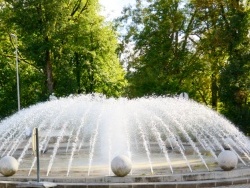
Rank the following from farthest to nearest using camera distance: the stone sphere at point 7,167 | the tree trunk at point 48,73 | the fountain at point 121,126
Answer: the tree trunk at point 48,73
the fountain at point 121,126
the stone sphere at point 7,167

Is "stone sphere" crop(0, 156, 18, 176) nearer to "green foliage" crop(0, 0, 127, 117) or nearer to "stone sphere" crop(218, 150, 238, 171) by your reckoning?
"stone sphere" crop(218, 150, 238, 171)

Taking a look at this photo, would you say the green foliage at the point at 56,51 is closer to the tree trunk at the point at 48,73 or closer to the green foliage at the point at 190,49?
the tree trunk at the point at 48,73

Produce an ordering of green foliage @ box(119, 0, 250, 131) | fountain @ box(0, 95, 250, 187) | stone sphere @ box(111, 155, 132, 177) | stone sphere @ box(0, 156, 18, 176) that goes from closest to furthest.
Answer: stone sphere @ box(111, 155, 132, 177), stone sphere @ box(0, 156, 18, 176), fountain @ box(0, 95, 250, 187), green foliage @ box(119, 0, 250, 131)

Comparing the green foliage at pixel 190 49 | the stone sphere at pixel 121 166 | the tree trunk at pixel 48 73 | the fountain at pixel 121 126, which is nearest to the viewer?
the stone sphere at pixel 121 166

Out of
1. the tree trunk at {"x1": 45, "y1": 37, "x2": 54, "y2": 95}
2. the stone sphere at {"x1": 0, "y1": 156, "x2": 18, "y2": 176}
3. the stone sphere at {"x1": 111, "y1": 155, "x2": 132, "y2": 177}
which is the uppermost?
the tree trunk at {"x1": 45, "y1": 37, "x2": 54, "y2": 95}

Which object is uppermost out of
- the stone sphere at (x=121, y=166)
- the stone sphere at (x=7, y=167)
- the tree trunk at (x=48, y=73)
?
the tree trunk at (x=48, y=73)

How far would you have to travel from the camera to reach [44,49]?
36.7 meters

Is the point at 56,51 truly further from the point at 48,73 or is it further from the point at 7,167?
the point at 7,167

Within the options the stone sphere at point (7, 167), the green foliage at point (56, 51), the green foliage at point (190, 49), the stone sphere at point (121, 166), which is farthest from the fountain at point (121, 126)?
the green foliage at point (56, 51)

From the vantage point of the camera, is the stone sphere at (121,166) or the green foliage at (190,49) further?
the green foliage at (190,49)

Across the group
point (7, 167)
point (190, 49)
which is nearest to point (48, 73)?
point (190, 49)

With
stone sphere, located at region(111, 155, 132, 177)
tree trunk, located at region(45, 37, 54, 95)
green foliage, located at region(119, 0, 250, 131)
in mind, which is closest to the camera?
stone sphere, located at region(111, 155, 132, 177)

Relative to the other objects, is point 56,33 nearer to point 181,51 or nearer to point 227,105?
point 181,51

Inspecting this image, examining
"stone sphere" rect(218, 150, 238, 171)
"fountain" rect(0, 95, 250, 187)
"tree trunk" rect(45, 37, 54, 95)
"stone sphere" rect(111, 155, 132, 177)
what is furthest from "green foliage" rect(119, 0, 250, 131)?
"stone sphere" rect(111, 155, 132, 177)
